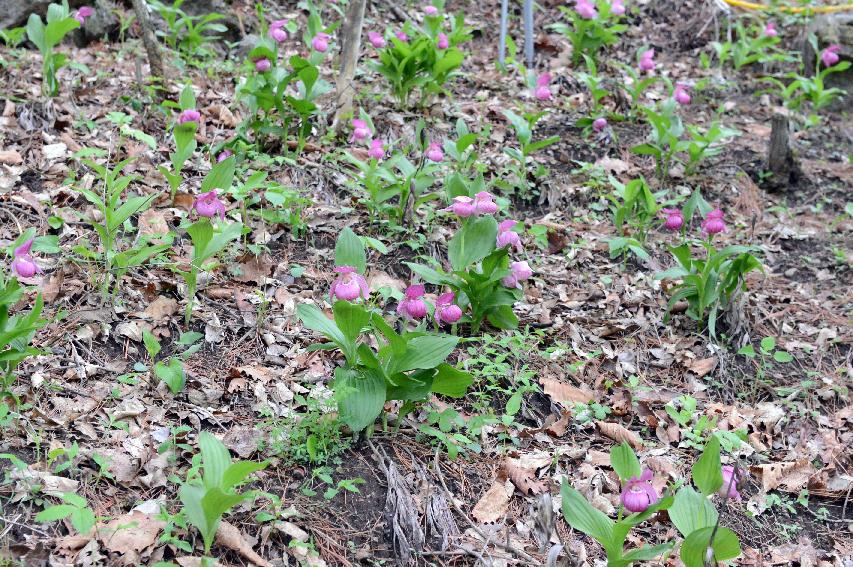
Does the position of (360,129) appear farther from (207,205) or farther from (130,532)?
(130,532)

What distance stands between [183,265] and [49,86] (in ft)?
5.13

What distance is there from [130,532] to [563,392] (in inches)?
66.6

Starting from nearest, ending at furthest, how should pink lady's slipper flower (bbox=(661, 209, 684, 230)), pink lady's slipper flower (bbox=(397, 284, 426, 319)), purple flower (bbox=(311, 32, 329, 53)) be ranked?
pink lady's slipper flower (bbox=(397, 284, 426, 319)), pink lady's slipper flower (bbox=(661, 209, 684, 230)), purple flower (bbox=(311, 32, 329, 53))

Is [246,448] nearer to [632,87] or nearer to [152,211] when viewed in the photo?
[152,211]

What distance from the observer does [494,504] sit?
265 cm

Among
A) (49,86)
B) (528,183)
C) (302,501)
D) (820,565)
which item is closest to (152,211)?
(49,86)

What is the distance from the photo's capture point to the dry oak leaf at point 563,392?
10.5ft

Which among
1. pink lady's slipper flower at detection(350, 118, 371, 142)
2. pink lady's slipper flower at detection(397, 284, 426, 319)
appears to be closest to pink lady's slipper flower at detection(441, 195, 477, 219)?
pink lady's slipper flower at detection(397, 284, 426, 319)

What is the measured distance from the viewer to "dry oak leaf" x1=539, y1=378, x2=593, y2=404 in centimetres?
319

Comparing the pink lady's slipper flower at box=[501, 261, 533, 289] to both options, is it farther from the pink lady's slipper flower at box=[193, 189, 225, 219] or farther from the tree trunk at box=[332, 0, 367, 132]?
the tree trunk at box=[332, 0, 367, 132]

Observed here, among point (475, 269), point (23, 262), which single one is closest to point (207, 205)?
point (23, 262)

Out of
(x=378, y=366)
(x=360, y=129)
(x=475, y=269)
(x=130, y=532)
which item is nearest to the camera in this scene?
(x=130, y=532)

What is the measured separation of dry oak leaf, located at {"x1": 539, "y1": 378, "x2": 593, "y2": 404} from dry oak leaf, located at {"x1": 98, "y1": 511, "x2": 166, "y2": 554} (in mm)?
1541

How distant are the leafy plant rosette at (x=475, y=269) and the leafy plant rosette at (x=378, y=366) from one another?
0.68 m
